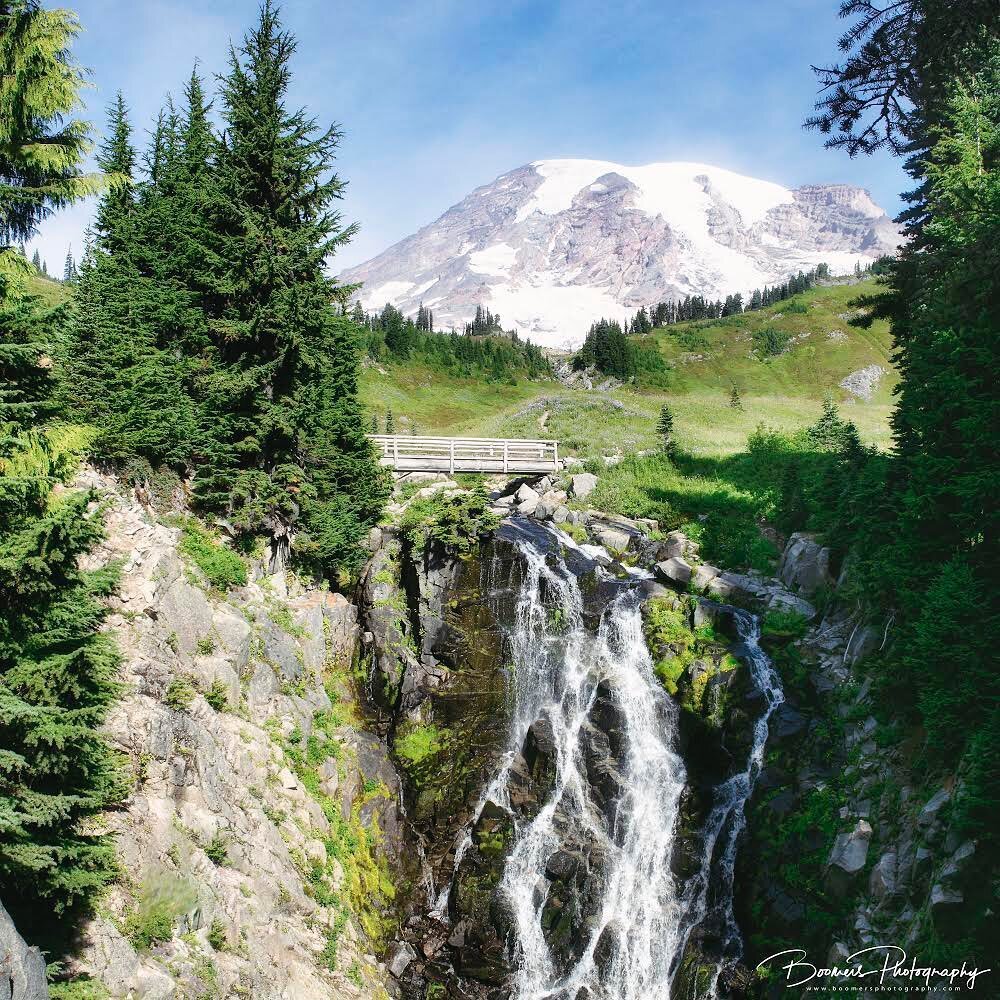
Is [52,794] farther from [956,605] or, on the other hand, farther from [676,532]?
[676,532]

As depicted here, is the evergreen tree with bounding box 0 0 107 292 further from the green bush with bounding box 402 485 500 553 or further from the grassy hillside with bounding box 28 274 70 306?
the green bush with bounding box 402 485 500 553

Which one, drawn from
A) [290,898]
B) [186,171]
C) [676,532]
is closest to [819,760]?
[676,532]

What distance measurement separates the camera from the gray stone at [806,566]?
23.7 meters

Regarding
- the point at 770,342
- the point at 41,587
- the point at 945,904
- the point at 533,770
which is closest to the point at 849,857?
the point at 945,904

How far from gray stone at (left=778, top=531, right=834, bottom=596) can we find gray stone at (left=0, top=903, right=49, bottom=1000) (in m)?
23.1

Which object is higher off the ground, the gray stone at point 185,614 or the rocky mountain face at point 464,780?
the gray stone at point 185,614

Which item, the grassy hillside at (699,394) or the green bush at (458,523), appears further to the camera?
the grassy hillside at (699,394)

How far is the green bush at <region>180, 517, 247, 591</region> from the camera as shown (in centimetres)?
1992

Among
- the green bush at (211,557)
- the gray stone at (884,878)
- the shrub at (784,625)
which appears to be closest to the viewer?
the gray stone at (884,878)

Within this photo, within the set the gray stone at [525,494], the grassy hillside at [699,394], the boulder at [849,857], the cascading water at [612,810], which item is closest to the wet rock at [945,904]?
the boulder at [849,857]

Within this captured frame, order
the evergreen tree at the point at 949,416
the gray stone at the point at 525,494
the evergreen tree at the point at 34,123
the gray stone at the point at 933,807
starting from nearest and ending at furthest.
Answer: the evergreen tree at the point at 949,416 → the evergreen tree at the point at 34,123 → the gray stone at the point at 933,807 → the gray stone at the point at 525,494

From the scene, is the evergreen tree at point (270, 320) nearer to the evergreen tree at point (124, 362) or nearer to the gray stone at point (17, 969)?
the evergreen tree at point (124, 362)
